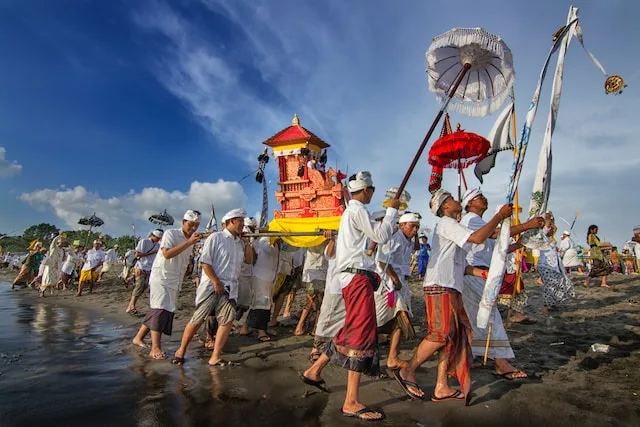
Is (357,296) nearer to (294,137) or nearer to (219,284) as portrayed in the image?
(219,284)

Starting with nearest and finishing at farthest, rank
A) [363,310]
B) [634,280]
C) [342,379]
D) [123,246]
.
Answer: [363,310] < [342,379] < [634,280] < [123,246]

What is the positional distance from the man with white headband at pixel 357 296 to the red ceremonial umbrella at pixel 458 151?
3.29 m

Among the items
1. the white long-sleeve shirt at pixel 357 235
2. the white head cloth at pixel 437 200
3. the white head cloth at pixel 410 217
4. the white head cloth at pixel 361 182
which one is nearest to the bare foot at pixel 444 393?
the white long-sleeve shirt at pixel 357 235

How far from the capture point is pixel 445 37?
16.3 ft

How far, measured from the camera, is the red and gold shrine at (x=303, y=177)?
36.2ft

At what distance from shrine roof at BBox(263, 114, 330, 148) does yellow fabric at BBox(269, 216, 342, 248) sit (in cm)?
644

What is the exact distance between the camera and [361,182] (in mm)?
3242

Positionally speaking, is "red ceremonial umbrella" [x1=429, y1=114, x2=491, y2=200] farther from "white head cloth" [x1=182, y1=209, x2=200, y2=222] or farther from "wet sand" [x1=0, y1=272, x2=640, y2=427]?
"white head cloth" [x1=182, y1=209, x2=200, y2=222]

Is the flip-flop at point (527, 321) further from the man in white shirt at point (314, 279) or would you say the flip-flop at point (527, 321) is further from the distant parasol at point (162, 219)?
the distant parasol at point (162, 219)

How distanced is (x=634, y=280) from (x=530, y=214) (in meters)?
10.6

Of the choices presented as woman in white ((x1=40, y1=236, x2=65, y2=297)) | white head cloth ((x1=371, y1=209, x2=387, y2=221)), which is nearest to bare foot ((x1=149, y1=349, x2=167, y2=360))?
white head cloth ((x1=371, y1=209, x2=387, y2=221))

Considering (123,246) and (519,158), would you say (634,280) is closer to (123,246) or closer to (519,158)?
(519,158)

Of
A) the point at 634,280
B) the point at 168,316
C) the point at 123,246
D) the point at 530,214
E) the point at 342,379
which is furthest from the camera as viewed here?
the point at 123,246

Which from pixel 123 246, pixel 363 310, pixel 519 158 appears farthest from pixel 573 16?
pixel 123 246
